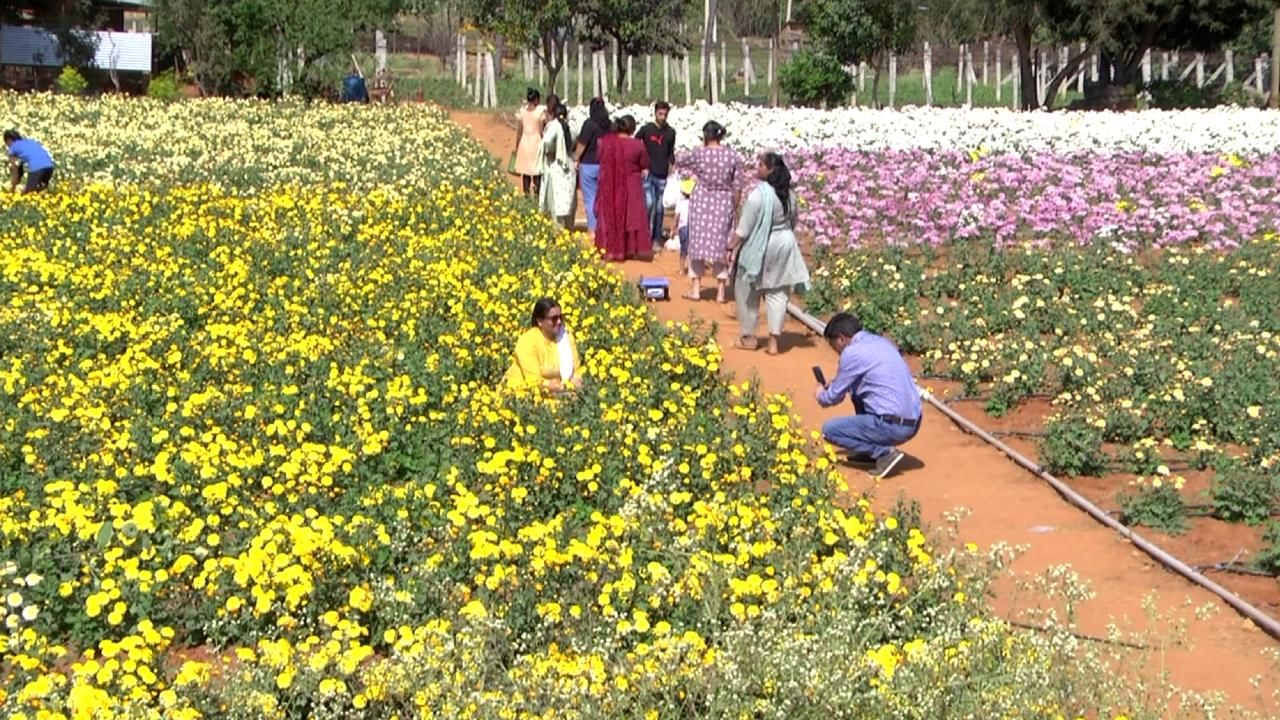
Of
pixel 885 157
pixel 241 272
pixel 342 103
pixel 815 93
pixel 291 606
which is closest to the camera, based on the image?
pixel 291 606

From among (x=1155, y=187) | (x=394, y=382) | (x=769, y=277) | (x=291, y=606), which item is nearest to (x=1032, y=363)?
(x=769, y=277)

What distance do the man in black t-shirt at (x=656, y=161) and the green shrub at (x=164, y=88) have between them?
2435 cm

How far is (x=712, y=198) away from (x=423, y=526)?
710 cm

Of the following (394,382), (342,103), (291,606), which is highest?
(342,103)

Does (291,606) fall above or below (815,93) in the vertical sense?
below

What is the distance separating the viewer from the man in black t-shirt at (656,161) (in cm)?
1723

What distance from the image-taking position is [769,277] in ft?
41.0

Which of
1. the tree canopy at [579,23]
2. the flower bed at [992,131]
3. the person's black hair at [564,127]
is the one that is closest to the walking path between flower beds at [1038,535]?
the person's black hair at [564,127]

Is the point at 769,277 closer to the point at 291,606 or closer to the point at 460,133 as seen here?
the point at 291,606

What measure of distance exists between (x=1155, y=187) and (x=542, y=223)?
8.77 metres

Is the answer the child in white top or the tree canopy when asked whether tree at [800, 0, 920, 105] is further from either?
the child in white top

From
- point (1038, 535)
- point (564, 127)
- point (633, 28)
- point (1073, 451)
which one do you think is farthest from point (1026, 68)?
point (1038, 535)

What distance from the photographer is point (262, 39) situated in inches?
1634

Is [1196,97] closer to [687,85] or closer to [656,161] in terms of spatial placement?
[687,85]
